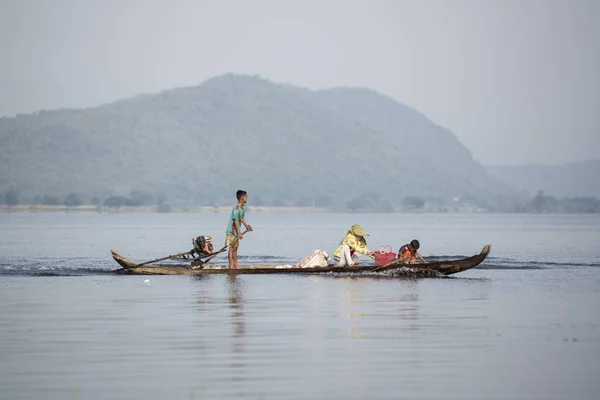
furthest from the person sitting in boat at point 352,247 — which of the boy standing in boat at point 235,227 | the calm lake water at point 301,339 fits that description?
the boy standing in boat at point 235,227

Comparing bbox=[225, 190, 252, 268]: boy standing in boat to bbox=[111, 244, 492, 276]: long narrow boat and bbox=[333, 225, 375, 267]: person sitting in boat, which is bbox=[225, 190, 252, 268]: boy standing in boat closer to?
bbox=[111, 244, 492, 276]: long narrow boat

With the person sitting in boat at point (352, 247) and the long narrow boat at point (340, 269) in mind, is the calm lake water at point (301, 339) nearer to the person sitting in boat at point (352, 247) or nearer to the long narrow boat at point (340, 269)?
the long narrow boat at point (340, 269)

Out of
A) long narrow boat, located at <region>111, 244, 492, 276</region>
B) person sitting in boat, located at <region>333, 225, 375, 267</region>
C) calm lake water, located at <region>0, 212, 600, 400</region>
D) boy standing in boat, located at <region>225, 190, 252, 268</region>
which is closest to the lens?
calm lake water, located at <region>0, 212, 600, 400</region>

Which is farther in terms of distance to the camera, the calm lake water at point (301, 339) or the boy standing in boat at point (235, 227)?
the boy standing in boat at point (235, 227)

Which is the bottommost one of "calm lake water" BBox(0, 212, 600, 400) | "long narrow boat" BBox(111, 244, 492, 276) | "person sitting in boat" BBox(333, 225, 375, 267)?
"calm lake water" BBox(0, 212, 600, 400)

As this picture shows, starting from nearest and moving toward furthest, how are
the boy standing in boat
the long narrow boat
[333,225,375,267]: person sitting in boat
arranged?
1. [333,225,375,267]: person sitting in boat
2. the long narrow boat
3. the boy standing in boat

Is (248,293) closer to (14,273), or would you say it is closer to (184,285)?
(184,285)

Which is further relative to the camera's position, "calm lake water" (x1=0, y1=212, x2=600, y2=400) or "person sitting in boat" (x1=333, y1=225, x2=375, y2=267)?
"person sitting in boat" (x1=333, y1=225, x2=375, y2=267)

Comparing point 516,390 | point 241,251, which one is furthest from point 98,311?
point 241,251

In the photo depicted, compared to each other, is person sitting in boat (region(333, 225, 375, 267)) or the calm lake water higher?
person sitting in boat (region(333, 225, 375, 267))

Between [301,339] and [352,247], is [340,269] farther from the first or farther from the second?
[301,339]

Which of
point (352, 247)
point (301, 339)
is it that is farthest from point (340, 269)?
point (301, 339)

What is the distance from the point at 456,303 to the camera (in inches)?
949

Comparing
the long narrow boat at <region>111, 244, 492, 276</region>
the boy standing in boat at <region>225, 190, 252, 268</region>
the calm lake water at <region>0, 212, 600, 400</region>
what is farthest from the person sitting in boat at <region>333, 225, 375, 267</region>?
the boy standing in boat at <region>225, 190, 252, 268</region>
